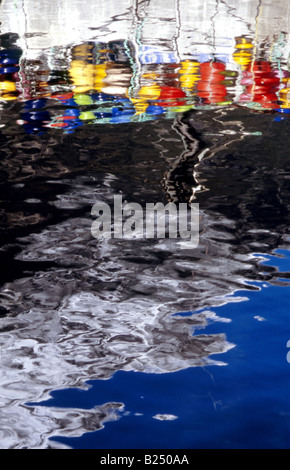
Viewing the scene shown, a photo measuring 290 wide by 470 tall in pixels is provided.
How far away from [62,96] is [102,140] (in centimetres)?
124

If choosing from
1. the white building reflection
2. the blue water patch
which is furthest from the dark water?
the white building reflection

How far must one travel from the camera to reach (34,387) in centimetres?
201

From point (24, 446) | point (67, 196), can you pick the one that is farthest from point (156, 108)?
point (24, 446)

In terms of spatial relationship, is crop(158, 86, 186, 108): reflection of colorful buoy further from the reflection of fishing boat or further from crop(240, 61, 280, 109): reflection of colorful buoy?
crop(240, 61, 280, 109): reflection of colorful buoy

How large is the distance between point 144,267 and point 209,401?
0.95 metres

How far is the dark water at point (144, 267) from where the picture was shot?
1892 mm

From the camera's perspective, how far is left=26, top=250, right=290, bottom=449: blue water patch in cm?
179

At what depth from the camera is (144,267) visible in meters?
2.78

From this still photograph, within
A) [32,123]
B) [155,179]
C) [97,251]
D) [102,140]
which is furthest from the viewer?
[32,123]

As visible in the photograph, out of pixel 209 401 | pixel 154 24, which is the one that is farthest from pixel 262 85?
pixel 209 401

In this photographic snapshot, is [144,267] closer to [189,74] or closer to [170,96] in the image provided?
[170,96]

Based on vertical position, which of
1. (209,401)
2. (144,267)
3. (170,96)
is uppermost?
(170,96)
